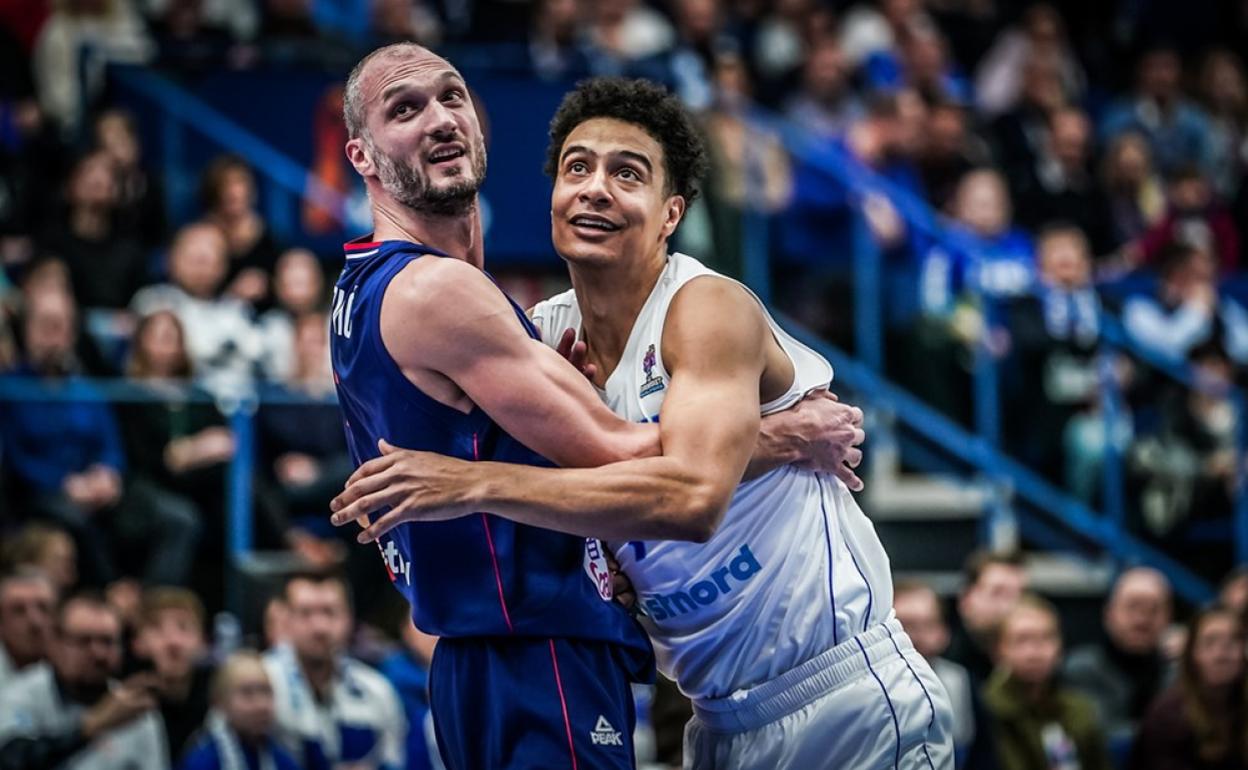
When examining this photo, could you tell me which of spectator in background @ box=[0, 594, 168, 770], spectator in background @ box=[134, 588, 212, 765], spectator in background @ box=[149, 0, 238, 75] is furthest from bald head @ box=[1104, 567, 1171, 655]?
spectator in background @ box=[149, 0, 238, 75]

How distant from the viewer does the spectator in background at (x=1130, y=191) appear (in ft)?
47.4

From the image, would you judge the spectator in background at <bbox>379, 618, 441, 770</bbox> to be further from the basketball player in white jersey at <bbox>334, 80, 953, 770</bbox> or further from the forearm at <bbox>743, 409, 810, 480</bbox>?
the forearm at <bbox>743, 409, 810, 480</bbox>

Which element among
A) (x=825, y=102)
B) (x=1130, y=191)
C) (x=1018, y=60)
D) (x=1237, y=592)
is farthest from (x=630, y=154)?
(x=1018, y=60)

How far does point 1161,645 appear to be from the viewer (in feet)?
34.0

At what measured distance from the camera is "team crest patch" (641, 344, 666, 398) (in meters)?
5.02

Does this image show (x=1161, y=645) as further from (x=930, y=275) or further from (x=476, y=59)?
(x=476, y=59)

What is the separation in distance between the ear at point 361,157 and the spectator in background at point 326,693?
416 centimetres

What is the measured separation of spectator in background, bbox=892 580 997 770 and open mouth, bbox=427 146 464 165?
473 centimetres

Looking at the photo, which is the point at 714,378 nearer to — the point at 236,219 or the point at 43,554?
the point at 43,554

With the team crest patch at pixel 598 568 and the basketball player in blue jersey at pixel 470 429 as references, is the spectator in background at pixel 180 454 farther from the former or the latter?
the team crest patch at pixel 598 568

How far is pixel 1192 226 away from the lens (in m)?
14.4

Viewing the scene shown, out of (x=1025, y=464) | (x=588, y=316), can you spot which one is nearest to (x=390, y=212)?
(x=588, y=316)

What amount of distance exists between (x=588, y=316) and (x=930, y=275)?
24.0 ft

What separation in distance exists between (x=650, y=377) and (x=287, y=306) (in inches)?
252
